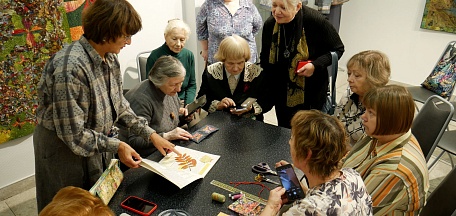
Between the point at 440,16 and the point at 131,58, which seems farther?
the point at 440,16

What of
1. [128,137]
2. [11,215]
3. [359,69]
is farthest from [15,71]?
[359,69]

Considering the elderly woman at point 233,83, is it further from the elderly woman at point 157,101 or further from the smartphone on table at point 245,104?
the elderly woman at point 157,101

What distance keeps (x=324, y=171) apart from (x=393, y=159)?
36cm

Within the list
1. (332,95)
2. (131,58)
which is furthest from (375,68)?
(131,58)

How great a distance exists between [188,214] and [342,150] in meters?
0.65

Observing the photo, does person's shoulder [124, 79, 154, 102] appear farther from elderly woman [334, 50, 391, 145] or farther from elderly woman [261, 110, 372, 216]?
elderly woman [334, 50, 391, 145]

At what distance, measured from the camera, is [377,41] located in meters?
5.23

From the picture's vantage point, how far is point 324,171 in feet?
4.02

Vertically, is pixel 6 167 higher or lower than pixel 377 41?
lower

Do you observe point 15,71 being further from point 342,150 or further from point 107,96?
point 342,150

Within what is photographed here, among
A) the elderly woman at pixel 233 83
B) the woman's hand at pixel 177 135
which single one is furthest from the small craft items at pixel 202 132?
the elderly woman at pixel 233 83

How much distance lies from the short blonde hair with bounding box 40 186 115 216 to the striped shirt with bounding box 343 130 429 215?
3.32 feet

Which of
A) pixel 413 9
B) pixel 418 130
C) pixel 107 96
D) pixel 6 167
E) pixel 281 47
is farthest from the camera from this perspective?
pixel 413 9

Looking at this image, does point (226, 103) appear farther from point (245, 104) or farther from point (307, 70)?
point (307, 70)
